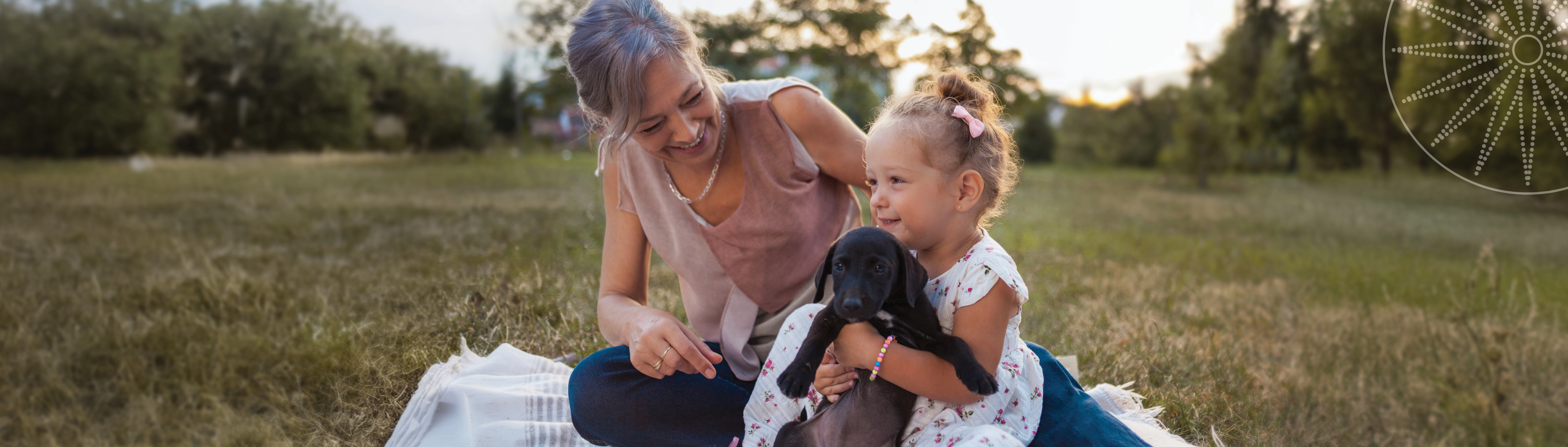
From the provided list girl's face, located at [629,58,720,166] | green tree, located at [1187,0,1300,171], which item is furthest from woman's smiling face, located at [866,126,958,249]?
green tree, located at [1187,0,1300,171]

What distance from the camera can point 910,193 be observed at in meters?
2.02

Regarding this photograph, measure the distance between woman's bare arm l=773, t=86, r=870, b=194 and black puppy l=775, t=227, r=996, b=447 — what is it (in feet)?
2.48

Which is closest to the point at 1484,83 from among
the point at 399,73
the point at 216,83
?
the point at 399,73

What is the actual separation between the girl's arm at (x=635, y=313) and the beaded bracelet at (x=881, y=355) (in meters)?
0.43

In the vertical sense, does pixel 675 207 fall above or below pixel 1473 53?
below

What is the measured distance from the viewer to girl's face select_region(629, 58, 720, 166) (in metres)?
2.20

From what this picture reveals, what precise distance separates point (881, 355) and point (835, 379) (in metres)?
0.18

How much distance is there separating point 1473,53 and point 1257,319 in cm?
178

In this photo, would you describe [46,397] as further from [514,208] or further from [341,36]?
[341,36]

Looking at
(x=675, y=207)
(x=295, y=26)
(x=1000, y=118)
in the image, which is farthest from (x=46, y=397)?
(x=295, y=26)

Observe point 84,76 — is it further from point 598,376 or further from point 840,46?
point 598,376

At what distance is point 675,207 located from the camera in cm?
263

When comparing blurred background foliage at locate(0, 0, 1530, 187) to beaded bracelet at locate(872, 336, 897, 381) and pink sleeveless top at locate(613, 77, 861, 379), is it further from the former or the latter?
beaded bracelet at locate(872, 336, 897, 381)

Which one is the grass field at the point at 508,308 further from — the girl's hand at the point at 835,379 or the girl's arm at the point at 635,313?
the girl's hand at the point at 835,379
